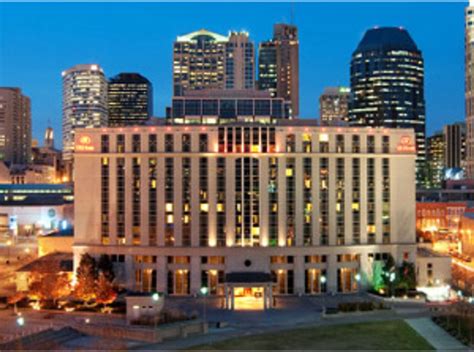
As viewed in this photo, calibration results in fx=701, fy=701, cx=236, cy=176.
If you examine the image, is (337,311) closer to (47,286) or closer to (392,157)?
(392,157)

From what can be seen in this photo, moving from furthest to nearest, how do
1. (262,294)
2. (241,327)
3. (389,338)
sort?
(262,294), (241,327), (389,338)

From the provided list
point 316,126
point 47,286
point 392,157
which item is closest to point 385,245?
point 392,157

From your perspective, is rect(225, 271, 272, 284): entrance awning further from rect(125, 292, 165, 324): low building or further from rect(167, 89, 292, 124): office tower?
rect(167, 89, 292, 124): office tower

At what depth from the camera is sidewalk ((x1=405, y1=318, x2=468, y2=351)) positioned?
198 ft

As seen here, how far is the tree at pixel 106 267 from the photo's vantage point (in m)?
85.6

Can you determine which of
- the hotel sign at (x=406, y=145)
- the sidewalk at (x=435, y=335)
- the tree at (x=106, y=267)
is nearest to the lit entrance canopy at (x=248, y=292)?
the tree at (x=106, y=267)

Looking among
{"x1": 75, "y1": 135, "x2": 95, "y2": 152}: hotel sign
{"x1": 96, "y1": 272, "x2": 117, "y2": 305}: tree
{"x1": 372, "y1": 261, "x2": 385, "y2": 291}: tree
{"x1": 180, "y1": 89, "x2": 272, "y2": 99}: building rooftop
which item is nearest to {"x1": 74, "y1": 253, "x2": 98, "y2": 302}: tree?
{"x1": 96, "y1": 272, "x2": 117, "y2": 305}: tree

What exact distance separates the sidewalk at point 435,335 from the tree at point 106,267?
118 ft

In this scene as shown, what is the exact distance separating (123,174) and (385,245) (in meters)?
35.8

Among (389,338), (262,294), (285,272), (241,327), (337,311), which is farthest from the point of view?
(285,272)

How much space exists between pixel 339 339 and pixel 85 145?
45.2 metres

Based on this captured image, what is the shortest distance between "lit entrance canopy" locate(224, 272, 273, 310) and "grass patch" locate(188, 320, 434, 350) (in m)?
13.6

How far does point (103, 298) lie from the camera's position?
78375 mm

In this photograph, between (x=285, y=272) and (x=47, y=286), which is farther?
(x=285, y=272)
